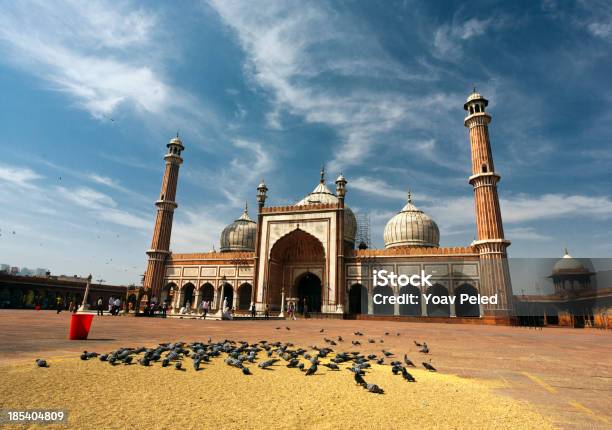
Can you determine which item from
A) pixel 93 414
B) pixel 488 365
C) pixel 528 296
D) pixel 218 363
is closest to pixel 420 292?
pixel 528 296

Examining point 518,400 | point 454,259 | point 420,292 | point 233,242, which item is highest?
point 233,242

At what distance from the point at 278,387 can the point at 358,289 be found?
1076 inches

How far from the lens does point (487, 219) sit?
85.8ft

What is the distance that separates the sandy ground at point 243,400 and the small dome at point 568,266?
145 feet

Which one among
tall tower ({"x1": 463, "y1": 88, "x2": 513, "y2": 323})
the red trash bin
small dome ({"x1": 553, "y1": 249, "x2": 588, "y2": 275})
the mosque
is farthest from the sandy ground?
small dome ({"x1": 553, "y1": 249, "x2": 588, "y2": 275})

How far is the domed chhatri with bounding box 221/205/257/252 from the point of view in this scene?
39312 mm

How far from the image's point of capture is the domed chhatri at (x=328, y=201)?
3444cm

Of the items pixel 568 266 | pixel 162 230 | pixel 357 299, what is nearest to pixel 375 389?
pixel 357 299

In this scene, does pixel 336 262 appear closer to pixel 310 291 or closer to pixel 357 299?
pixel 357 299

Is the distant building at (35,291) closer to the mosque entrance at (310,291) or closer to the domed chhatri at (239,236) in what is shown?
the domed chhatri at (239,236)

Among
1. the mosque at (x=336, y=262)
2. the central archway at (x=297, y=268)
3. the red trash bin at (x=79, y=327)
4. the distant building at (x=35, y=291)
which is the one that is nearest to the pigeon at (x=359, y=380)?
the red trash bin at (x=79, y=327)

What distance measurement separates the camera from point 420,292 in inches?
1081

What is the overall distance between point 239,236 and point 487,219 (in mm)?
24878

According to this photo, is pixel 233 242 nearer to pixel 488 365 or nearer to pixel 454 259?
pixel 454 259
